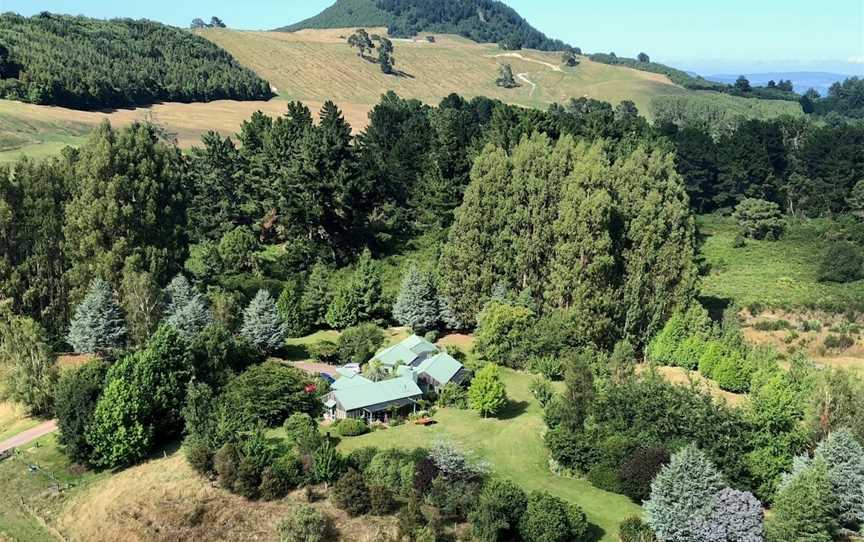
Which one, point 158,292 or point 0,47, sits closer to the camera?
point 158,292

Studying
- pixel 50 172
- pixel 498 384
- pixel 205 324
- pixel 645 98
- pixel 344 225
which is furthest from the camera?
pixel 645 98

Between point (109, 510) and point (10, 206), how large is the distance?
22.8 m

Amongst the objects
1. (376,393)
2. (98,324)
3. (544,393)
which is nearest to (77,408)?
(98,324)

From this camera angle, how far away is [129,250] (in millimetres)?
42750

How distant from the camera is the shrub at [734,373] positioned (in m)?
35.6

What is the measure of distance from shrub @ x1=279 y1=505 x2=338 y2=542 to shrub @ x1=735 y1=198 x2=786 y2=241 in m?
58.6

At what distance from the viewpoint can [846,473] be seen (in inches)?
957

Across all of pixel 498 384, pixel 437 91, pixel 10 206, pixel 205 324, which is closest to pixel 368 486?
pixel 498 384

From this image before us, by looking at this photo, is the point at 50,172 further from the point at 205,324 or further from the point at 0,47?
the point at 0,47

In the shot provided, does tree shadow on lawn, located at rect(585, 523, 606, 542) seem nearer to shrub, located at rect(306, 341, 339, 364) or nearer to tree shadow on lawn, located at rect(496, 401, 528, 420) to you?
tree shadow on lawn, located at rect(496, 401, 528, 420)

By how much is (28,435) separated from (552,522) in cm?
2425

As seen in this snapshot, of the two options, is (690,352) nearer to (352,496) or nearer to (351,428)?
(351,428)

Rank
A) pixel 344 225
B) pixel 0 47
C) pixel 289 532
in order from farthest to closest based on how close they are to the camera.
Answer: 1. pixel 0 47
2. pixel 344 225
3. pixel 289 532

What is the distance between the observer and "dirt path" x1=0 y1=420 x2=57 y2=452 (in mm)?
31797
